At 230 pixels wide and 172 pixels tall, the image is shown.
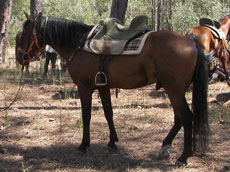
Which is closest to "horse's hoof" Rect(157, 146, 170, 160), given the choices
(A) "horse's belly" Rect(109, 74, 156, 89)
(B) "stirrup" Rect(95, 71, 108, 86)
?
(A) "horse's belly" Rect(109, 74, 156, 89)

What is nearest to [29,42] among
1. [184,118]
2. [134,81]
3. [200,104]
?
[134,81]

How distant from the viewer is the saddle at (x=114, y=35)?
3.81 m

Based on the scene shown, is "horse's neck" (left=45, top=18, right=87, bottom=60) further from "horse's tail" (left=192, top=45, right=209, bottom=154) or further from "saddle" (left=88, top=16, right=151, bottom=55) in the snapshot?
"horse's tail" (left=192, top=45, right=209, bottom=154)

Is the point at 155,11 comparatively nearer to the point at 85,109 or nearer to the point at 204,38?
the point at 204,38

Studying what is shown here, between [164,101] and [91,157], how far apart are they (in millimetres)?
3427

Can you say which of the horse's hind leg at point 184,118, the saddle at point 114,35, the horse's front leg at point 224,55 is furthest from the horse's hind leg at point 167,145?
the horse's front leg at point 224,55

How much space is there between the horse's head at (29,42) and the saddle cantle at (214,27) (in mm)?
4197

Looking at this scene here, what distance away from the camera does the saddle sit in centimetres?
381

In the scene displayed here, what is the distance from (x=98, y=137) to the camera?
15.8ft

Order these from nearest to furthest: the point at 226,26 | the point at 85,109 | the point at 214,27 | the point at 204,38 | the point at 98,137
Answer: the point at 85,109 → the point at 98,137 → the point at 204,38 → the point at 214,27 → the point at 226,26

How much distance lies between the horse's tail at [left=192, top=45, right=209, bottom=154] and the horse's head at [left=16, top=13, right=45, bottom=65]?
86.4 inches

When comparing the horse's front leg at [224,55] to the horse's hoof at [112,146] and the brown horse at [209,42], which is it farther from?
the horse's hoof at [112,146]

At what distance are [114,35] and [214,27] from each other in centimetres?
390

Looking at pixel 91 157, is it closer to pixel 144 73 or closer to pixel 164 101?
pixel 144 73
